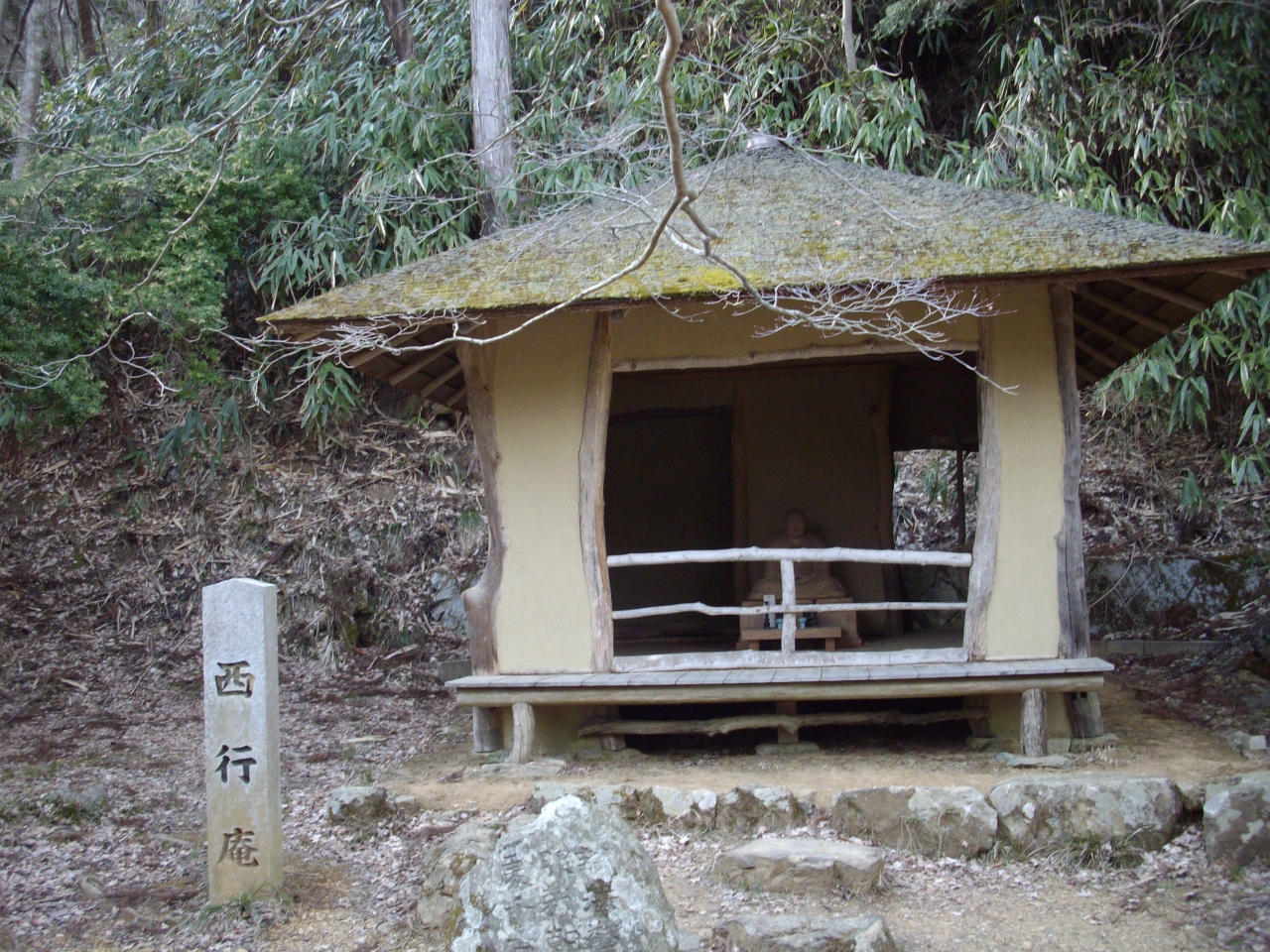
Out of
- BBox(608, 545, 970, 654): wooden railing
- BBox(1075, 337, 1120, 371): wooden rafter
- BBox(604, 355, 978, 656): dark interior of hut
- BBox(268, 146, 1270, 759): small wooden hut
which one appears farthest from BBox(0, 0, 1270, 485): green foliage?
BBox(608, 545, 970, 654): wooden railing

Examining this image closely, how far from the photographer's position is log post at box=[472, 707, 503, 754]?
7.04 metres

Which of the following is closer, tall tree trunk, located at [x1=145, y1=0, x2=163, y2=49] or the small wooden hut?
the small wooden hut

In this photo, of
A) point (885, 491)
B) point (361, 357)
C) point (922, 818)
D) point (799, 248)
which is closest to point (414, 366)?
point (361, 357)

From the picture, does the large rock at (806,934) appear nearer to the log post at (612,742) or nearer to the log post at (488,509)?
the log post at (612,742)

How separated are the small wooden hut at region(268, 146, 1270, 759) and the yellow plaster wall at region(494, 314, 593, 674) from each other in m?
0.01

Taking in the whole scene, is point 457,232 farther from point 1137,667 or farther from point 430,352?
point 1137,667

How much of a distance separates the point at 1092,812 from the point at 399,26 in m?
11.2

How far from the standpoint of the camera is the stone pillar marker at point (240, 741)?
4.88 m

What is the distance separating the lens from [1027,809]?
534 centimetres

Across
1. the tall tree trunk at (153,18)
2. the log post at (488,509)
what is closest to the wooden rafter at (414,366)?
the log post at (488,509)

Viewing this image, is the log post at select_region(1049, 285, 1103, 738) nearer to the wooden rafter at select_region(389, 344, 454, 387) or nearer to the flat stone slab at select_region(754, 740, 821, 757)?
the flat stone slab at select_region(754, 740, 821, 757)

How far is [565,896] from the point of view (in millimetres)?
3650

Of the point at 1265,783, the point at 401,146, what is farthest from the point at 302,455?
the point at 1265,783

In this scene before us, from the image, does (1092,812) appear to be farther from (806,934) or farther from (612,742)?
(612,742)
